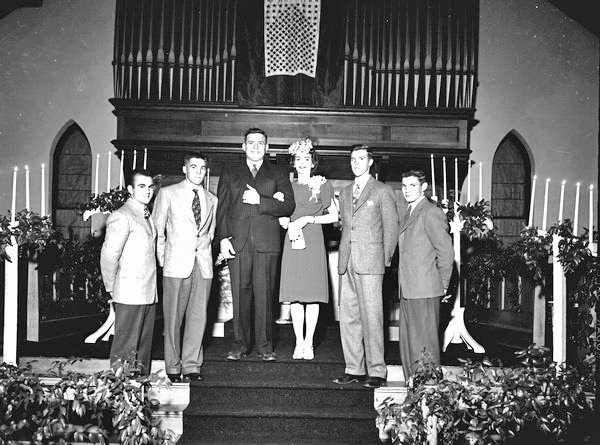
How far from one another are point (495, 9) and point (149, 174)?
572cm

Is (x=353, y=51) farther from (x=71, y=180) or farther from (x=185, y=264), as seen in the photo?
(x=185, y=264)

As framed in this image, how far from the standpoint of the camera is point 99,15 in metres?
8.99

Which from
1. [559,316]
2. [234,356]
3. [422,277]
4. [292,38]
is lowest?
[234,356]

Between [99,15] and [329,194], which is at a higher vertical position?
[99,15]

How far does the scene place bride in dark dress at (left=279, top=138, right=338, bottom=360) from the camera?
5184 mm

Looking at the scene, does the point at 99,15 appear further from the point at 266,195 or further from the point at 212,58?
the point at 266,195

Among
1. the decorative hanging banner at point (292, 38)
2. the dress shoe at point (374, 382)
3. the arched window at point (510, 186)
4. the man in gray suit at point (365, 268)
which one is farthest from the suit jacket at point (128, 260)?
the arched window at point (510, 186)

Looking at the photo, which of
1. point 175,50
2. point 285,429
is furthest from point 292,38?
Answer: point 285,429

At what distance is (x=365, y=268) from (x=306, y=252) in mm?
498

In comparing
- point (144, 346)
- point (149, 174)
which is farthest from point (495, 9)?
point (144, 346)

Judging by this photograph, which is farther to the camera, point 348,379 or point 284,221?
point 284,221

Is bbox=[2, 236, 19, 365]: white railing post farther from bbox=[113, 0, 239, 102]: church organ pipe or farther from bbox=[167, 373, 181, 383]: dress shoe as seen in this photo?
bbox=[113, 0, 239, 102]: church organ pipe

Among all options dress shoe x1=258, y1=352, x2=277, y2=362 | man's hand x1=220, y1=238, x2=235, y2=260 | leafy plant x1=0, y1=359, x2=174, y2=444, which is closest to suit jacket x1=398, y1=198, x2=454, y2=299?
dress shoe x1=258, y1=352, x2=277, y2=362

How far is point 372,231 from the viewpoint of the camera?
5008 mm
